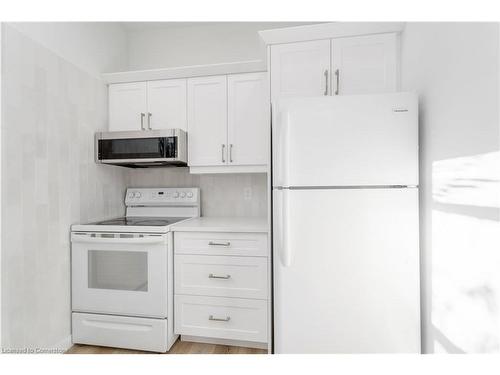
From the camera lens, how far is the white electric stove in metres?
1.93

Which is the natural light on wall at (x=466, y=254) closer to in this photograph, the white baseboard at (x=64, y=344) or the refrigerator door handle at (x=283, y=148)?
the refrigerator door handle at (x=283, y=148)

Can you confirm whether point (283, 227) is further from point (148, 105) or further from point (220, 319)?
point (148, 105)

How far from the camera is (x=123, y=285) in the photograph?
197 cm

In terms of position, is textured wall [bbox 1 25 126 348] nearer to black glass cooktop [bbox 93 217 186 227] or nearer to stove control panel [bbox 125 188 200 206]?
black glass cooktop [bbox 93 217 186 227]

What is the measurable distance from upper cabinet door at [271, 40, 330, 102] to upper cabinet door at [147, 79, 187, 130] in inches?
32.7

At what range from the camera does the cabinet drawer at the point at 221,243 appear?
193cm

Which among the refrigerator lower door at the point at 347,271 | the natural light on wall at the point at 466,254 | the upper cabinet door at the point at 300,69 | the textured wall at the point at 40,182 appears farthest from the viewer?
the upper cabinet door at the point at 300,69

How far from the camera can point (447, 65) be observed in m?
1.19

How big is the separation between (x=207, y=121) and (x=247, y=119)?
1.08 ft

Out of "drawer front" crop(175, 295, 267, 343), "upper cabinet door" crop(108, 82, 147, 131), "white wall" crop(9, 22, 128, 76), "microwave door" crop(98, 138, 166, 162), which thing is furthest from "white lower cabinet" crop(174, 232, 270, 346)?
"white wall" crop(9, 22, 128, 76)

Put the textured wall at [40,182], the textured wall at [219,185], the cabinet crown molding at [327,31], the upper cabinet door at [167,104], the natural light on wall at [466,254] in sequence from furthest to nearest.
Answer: the textured wall at [219,185] → the upper cabinet door at [167,104] → the cabinet crown molding at [327,31] → the textured wall at [40,182] → the natural light on wall at [466,254]

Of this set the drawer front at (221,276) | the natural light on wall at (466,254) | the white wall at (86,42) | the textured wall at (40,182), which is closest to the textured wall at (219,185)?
the textured wall at (40,182)

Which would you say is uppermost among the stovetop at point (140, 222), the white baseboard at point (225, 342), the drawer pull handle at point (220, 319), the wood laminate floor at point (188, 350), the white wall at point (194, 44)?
the white wall at point (194, 44)

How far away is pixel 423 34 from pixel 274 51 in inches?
33.8
